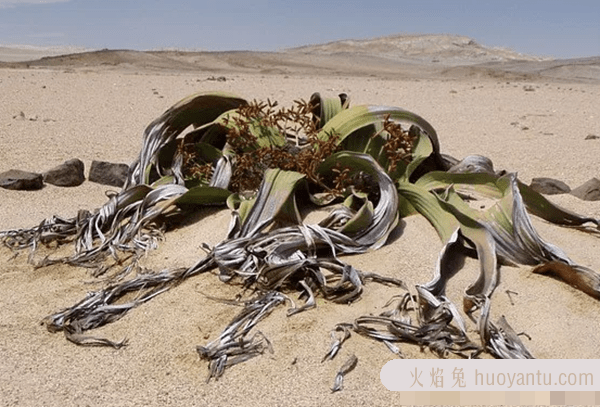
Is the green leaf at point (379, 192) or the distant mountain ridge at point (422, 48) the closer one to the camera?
the green leaf at point (379, 192)

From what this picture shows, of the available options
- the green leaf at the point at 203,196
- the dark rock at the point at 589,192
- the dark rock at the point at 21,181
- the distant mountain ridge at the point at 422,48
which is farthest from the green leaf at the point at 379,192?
the distant mountain ridge at the point at 422,48

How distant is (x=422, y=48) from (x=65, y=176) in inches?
2089

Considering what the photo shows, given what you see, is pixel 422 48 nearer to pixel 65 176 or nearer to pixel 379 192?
pixel 65 176

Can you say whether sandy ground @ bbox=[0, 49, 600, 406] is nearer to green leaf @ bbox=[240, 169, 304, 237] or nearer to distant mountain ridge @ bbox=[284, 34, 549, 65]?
green leaf @ bbox=[240, 169, 304, 237]

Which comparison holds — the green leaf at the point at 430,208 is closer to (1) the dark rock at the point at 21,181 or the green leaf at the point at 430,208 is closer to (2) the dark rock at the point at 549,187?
(2) the dark rock at the point at 549,187

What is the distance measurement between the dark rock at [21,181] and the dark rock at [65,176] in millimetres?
104

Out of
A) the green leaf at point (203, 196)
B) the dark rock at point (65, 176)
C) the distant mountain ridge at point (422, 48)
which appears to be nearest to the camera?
the green leaf at point (203, 196)

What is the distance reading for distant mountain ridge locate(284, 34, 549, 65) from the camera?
2090 inches

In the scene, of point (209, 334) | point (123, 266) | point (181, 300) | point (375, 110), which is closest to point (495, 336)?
point (209, 334)

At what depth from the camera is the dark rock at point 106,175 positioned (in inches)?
199

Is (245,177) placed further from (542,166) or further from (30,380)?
(542,166)

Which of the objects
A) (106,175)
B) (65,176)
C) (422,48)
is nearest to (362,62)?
(422,48)

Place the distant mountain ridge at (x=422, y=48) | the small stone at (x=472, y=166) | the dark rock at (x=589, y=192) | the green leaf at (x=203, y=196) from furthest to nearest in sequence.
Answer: the distant mountain ridge at (x=422, y=48), the dark rock at (x=589, y=192), the small stone at (x=472, y=166), the green leaf at (x=203, y=196)

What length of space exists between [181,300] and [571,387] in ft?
4.28
